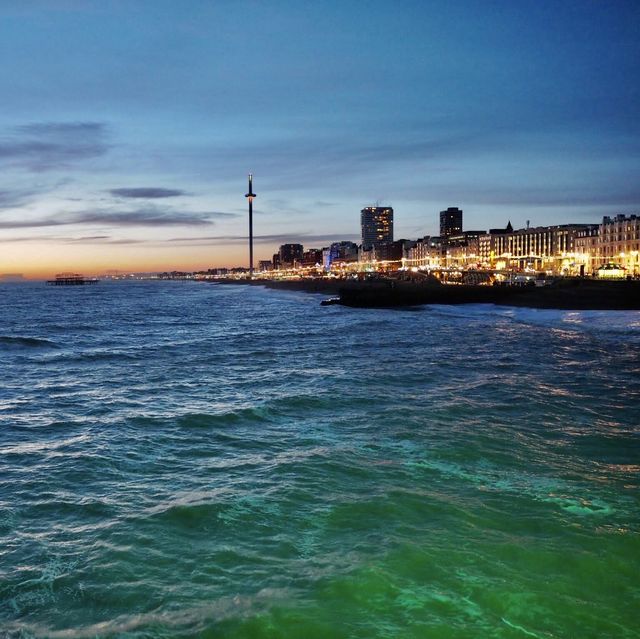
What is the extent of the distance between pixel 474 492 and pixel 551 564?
9.75 feet

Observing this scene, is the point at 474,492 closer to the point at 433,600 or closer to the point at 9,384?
the point at 433,600

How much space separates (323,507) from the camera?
1181cm

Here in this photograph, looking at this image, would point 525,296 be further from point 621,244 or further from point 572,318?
point 621,244

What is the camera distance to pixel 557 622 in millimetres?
8031

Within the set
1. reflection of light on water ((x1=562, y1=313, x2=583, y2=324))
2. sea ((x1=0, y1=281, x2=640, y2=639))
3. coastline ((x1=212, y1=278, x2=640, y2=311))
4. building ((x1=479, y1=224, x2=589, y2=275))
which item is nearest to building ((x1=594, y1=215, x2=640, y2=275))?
building ((x1=479, y1=224, x2=589, y2=275))

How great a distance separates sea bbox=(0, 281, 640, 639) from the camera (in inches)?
328

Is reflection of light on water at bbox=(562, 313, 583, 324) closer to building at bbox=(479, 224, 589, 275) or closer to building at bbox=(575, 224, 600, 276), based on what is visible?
building at bbox=(575, 224, 600, 276)

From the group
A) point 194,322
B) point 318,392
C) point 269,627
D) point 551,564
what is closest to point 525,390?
point 318,392

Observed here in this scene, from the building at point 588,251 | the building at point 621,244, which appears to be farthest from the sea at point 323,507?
the building at point 588,251

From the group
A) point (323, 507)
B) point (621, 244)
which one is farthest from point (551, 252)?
point (323, 507)

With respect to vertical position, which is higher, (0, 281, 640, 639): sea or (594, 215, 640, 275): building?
(594, 215, 640, 275): building

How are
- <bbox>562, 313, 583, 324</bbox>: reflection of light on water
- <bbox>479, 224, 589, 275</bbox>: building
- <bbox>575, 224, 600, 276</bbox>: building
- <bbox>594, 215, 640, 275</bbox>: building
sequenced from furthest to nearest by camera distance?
<bbox>479, 224, 589, 275</bbox>: building
<bbox>575, 224, 600, 276</bbox>: building
<bbox>594, 215, 640, 275</bbox>: building
<bbox>562, 313, 583, 324</bbox>: reflection of light on water

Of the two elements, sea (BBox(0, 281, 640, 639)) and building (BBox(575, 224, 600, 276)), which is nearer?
sea (BBox(0, 281, 640, 639))

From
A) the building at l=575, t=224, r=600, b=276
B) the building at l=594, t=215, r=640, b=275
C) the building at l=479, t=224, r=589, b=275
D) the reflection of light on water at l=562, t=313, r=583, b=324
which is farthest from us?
the building at l=479, t=224, r=589, b=275
